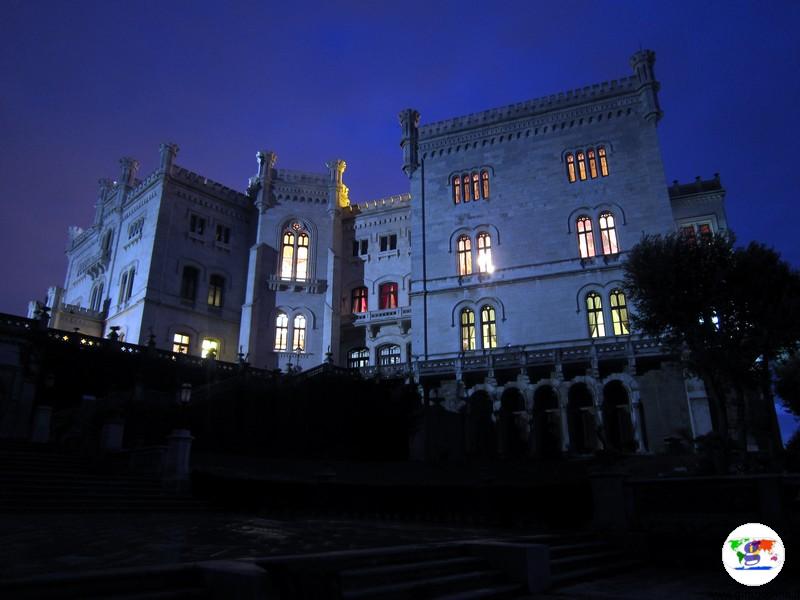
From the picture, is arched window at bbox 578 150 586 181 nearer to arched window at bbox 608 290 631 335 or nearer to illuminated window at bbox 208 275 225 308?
arched window at bbox 608 290 631 335

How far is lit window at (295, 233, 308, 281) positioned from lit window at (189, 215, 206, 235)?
7171 mm

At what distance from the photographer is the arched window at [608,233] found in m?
35.6

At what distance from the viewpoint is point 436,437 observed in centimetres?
2795

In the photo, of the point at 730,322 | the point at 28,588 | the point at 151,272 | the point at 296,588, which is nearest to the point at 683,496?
the point at 296,588

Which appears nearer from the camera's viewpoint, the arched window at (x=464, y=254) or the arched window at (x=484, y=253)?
the arched window at (x=484, y=253)

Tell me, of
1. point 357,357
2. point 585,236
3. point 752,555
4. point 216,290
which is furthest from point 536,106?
point 752,555

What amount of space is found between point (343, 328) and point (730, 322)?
25.8 m

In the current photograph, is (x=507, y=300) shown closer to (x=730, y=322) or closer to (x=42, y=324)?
(x=730, y=322)

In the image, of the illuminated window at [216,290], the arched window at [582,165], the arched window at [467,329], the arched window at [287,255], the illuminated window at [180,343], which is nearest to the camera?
the arched window at [467,329]

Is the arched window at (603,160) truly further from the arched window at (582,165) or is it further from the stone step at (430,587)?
the stone step at (430,587)

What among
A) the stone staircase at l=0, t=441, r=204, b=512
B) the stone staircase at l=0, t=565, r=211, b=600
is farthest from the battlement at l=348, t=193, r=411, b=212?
the stone staircase at l=0, t=565, r=211, b=600

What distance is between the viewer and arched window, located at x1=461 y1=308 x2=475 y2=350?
1443 inches

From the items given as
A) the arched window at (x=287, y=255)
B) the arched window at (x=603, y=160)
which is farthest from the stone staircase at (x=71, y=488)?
the arched window at (x=603, y=160)

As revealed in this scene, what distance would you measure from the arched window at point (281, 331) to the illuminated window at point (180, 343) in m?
6.14
